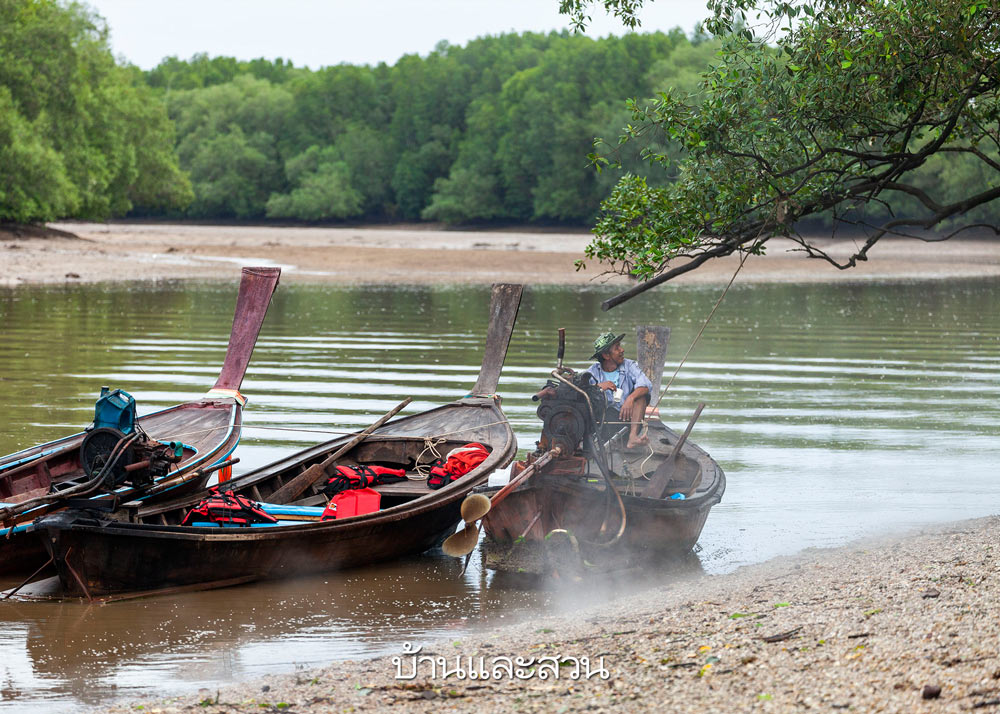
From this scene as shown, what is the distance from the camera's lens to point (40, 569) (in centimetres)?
779

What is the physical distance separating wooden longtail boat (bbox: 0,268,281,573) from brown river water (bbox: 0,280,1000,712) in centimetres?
62

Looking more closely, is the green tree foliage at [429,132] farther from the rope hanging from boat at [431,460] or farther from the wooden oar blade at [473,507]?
the wooden oar blade at [473,507]

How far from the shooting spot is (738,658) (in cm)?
571

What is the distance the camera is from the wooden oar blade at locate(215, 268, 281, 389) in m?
11.7

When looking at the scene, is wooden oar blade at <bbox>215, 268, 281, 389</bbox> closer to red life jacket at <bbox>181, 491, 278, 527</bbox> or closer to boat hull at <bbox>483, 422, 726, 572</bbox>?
red life jacket at <bbox>181, 491, 278, 527</bbox>

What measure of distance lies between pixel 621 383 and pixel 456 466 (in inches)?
66.3

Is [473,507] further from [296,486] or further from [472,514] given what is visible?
[296,486]

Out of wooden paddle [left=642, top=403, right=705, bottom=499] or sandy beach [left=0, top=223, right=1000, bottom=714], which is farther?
wooden paddle [left=642, top=403, right=705, bottom=499]

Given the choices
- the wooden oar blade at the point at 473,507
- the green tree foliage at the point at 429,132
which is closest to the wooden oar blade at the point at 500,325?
the wooden oar blade at the point at 473,507

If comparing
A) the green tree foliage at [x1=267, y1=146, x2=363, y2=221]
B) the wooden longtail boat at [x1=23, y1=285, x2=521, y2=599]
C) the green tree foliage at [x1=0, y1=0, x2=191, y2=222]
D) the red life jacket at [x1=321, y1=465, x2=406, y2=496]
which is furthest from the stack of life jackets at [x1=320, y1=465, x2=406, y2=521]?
the green tree foliage at [x1=267, y1=146, x2=363, y2=221]

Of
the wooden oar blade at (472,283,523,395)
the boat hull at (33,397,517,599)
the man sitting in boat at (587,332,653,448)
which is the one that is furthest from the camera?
the wooden oar blade at (472,283,523,395)

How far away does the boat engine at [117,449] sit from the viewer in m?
7.89

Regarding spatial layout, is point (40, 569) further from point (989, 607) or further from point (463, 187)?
point (463, 187)

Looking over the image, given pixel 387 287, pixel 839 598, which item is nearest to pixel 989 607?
pixel 839 598
